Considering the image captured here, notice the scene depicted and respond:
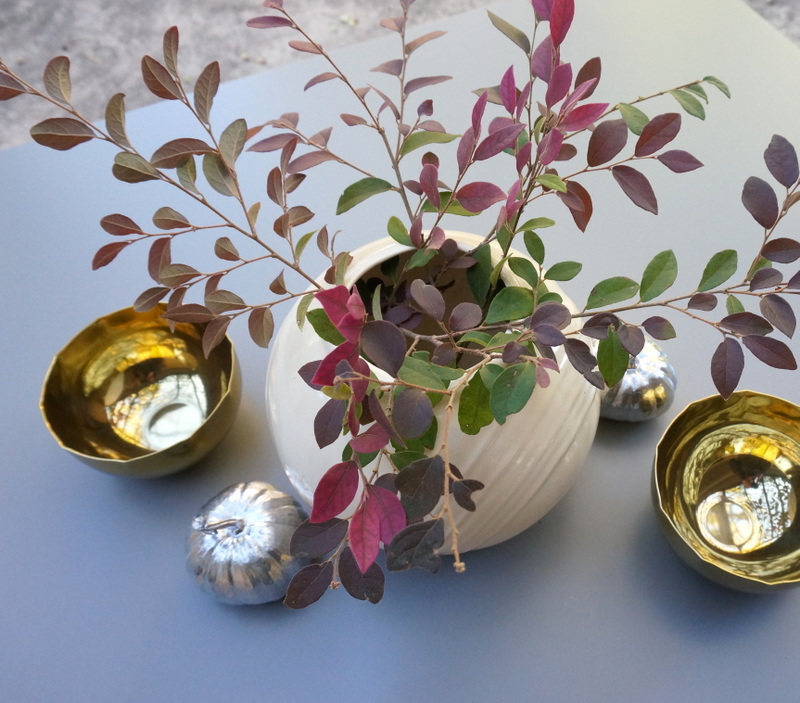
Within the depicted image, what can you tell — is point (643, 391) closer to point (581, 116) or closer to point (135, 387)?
point (581, 116)

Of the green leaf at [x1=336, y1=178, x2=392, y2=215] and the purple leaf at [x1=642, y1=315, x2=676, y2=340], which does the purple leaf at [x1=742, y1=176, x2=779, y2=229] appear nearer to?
the purple leaf at [x1=642, y1=315, x2=676, y2=340]

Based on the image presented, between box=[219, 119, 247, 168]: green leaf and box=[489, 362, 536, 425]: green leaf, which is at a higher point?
box=[219, 119, 247, 168]: green leaf

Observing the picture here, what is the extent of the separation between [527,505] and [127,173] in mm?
282

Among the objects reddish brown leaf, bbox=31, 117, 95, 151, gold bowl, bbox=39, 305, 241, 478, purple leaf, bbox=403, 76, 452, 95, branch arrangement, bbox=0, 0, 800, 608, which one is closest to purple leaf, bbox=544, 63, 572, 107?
branch arrangement, bbox=0, 0, 800, 608

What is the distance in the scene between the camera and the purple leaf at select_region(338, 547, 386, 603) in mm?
335

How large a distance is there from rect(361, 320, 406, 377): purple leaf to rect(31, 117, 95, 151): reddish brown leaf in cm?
16

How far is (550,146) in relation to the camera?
324mm

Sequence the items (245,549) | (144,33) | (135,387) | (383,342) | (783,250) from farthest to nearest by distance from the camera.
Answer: (144,33) → (135,387) → (245,549) → (783,250) → (383,342)

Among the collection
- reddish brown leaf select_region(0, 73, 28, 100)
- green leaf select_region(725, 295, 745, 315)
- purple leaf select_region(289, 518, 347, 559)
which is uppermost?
reddish brown leaf select_region(0, 73, 28, 100)

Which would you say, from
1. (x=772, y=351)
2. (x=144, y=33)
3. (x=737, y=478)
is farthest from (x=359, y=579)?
(x=144, y=33)

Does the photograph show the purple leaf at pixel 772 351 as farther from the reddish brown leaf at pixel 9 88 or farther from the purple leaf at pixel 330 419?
the reddish brown leaf at pixel 9 88

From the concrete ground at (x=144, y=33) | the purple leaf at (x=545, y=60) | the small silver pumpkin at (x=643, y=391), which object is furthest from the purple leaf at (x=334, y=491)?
the concrete ground at (x=144, y=33)

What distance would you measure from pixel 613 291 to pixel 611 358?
0.11 ft

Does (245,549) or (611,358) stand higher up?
(611,358)
